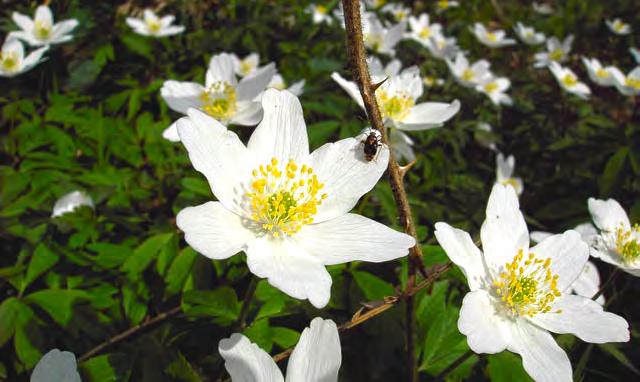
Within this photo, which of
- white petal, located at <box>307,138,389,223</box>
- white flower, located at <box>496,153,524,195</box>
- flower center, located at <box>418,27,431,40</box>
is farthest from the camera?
flower center, located at <box>418,27,431,40</box>

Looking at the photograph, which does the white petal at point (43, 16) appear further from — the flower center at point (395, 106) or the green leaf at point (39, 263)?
the flower center at point (395, 106)

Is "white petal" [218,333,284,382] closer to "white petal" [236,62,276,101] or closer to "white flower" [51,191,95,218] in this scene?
"white petal" [236,62,276,101]

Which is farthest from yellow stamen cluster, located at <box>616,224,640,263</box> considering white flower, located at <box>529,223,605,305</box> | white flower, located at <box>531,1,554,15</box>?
white flower, located at <box>531,1,554,15</box>

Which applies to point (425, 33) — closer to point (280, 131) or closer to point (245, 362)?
point (280, 131)

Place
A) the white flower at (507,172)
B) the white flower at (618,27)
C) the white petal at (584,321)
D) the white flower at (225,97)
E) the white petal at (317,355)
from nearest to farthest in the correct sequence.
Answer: the white petal at (317,355) < the white petal at (584,321) < the white flower at (225,97) < the white flower at (507,172) < the white flower at (618,27)

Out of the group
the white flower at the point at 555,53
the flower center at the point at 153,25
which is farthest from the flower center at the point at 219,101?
the white flower at the point at 555,53

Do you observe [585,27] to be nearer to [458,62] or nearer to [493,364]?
[458,62]

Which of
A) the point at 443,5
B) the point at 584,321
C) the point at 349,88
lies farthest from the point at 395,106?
the point at 443,5

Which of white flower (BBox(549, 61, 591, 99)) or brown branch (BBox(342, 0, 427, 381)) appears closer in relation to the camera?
brown branch (BBox(342, 0, 427, 381))
